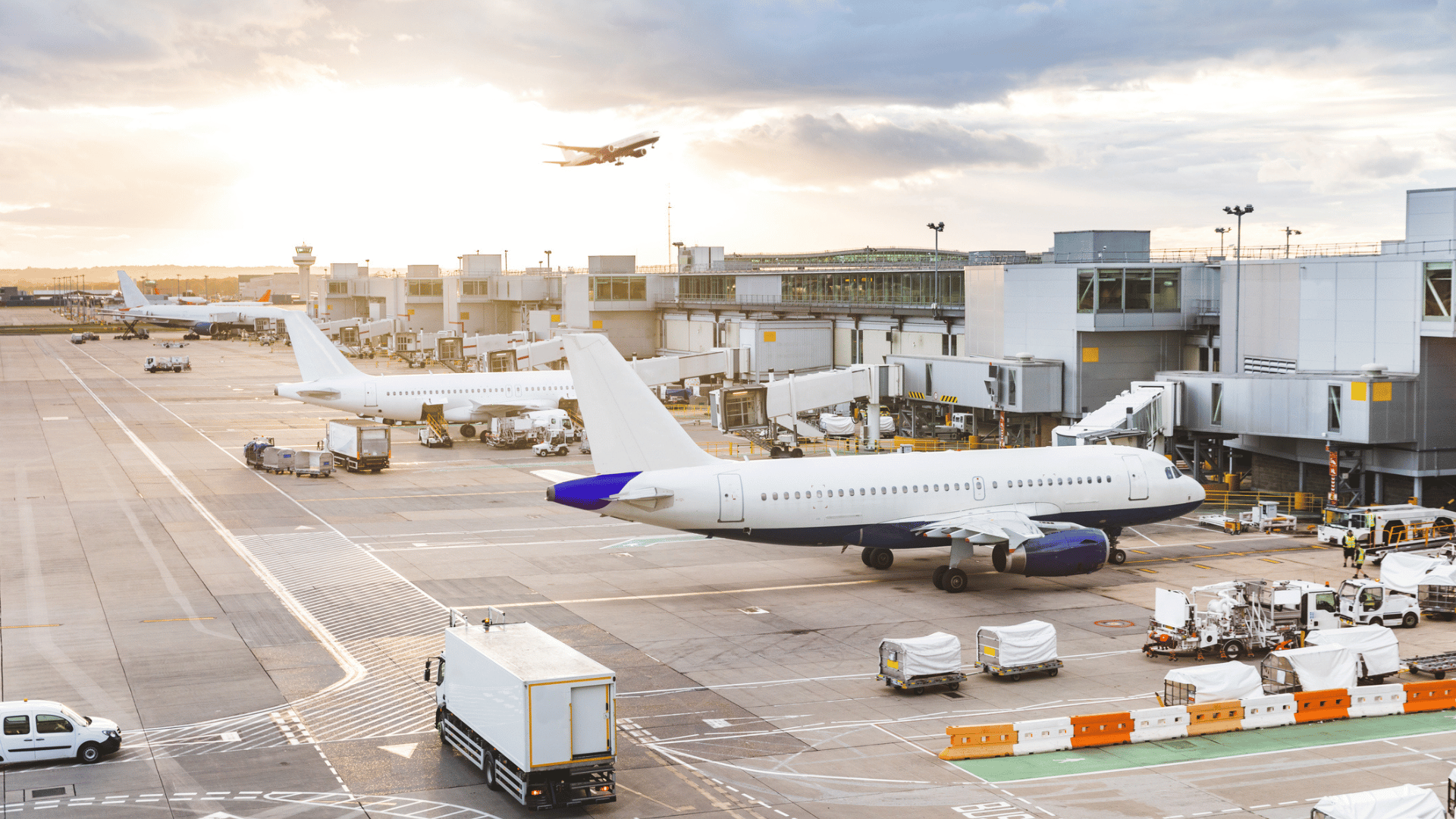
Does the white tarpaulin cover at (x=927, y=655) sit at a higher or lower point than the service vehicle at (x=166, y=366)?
lower

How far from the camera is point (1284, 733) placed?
94.8ft

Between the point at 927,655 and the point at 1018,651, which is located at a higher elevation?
the point at 927,655

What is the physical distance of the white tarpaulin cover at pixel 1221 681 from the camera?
29609 mm

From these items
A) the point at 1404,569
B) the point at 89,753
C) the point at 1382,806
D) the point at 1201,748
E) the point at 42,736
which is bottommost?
the point at 1201,748

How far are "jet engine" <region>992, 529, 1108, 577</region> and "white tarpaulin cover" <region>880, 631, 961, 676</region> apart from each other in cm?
1040

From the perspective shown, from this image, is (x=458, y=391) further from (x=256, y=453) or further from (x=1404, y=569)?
(x=1404, y=569)

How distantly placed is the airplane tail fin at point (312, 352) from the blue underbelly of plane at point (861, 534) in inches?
1946

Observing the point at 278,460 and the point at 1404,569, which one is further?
the point at 278,460

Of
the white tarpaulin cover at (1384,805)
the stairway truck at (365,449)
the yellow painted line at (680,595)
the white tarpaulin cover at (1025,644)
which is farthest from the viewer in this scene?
the stairway truck at (365,449)

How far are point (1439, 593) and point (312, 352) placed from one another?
6733 centimetres

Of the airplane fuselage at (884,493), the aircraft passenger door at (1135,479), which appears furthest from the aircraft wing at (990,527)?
the aircraft passenger door at (1135,479)

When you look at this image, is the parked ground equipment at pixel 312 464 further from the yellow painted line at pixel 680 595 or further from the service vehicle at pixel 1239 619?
the service vehicle at pixel 1239 619

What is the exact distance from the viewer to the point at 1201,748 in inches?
1097

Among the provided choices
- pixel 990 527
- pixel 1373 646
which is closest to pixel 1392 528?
pixel 990 527
